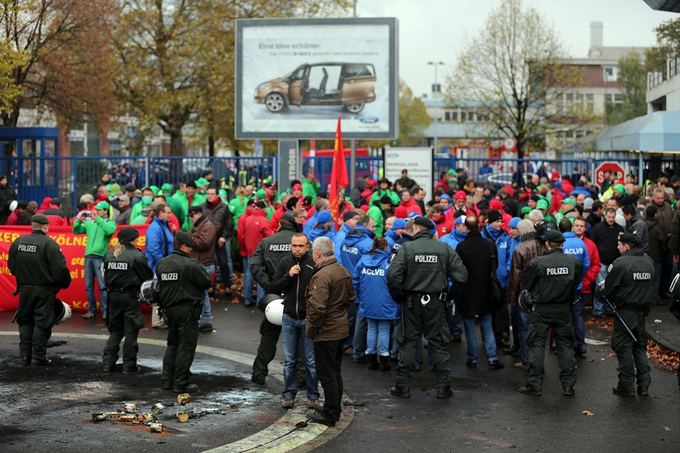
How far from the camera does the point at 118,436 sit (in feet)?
32.2

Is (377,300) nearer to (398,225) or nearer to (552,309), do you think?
(398,225)

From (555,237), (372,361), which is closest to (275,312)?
(372,361)

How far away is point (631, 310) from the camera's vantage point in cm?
1169

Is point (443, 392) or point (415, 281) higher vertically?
point (415, 281)

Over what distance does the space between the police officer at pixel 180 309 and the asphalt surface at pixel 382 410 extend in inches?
10.0

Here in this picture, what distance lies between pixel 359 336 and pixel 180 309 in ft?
9.04

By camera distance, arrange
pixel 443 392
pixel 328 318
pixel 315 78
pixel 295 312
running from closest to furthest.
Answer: pixel 328 318 → pixel 295 312 → pixel 443 392 → pixel 315 78

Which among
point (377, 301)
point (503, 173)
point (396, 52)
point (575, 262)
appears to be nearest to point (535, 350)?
point (575, 262)

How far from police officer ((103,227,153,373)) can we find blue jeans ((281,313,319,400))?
2.33 metres

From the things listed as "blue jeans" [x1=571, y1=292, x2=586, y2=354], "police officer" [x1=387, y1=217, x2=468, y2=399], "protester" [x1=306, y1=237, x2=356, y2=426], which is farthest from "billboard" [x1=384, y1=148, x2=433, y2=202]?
"protester" [x1=306, y1=237, x2=356, y2=426]

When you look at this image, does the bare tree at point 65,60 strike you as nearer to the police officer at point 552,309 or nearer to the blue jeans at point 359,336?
the blue jeans at point 359,336

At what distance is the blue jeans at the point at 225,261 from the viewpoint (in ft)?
61.6

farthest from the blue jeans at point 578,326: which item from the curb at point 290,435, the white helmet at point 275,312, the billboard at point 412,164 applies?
the billboard at point 412,164

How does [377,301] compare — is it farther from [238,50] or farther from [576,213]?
[238,50]
